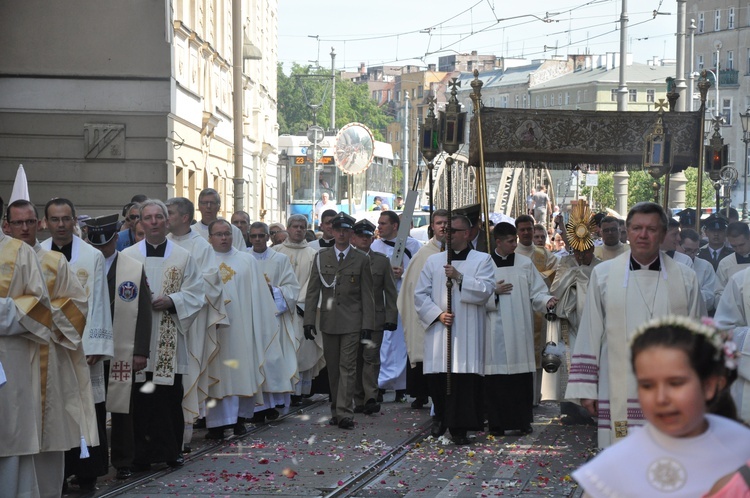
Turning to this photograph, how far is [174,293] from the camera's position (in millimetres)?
10445

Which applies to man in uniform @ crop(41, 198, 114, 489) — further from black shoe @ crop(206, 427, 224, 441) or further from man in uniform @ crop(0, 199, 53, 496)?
black shoe @ crop(206, 427, 224, 441)

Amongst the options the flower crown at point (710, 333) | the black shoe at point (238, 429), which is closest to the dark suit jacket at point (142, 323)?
the black shoe at point (238, 429)

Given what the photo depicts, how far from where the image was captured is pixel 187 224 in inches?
442

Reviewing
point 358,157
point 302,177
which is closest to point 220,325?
point 358,157

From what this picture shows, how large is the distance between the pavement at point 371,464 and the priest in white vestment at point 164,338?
0.80 ft

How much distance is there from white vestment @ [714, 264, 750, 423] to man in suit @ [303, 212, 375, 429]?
562cm

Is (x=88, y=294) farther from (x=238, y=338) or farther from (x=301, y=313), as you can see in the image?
(x=301, y=313)

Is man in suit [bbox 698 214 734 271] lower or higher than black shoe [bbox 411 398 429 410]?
higher

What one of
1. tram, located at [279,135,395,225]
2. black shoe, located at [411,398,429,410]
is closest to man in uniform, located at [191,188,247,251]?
black shoe, located at [411,398,429,410]

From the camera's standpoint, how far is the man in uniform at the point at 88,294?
9.05 m

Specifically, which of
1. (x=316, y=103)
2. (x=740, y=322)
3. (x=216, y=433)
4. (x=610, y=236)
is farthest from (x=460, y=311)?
(x=316, y=103)

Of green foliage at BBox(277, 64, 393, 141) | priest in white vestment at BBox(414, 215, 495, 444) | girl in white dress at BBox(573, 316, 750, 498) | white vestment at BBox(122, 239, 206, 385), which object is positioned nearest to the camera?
girl in white dress at BBox(573, 316, 750, 498)

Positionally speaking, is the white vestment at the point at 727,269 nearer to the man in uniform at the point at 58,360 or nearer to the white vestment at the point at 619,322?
the white vestment at the point at 619,322

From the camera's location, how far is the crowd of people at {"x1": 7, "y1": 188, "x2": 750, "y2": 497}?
3768 millimetres
